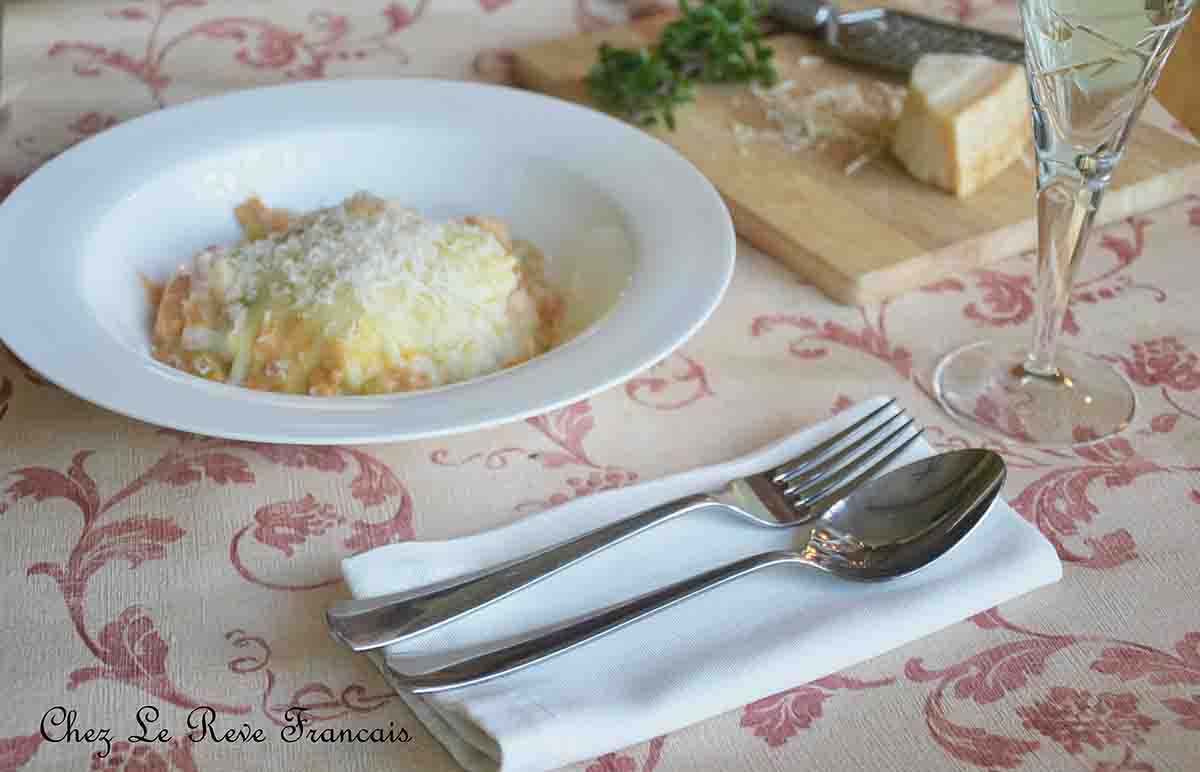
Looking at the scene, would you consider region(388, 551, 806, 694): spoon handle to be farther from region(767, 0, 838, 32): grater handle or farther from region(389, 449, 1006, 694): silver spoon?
region(767, 0, 838, 32): grater handle

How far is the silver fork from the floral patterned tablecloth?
0.13 ft

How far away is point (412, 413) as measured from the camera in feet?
2.89

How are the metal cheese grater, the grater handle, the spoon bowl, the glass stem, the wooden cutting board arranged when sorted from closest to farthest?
1. the spoon bowl
2. the glass stem
3. the wooden cutting board
4. the metal cheese grater
5. the grater handle

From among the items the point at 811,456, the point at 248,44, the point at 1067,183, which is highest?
the point at 1067,183

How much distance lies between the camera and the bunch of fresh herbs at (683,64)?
59.0 inches

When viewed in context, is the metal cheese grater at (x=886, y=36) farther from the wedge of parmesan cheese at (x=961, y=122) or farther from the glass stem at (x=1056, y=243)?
the glass stem at (x=1056, y=243)

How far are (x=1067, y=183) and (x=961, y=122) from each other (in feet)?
1.03

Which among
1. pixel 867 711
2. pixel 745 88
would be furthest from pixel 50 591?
pixel 745 88

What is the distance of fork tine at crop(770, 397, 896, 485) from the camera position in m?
0.89

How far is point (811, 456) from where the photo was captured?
90 cm

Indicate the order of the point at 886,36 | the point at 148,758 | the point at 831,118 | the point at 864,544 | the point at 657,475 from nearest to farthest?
1. the point at 148,758
2. the point at 864,544
3. the point at 657,475
4. the point at 831,118
5. the point at 886,36

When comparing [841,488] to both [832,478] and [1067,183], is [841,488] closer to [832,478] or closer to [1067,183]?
[832,478]

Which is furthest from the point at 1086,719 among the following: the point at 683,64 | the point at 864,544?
the point at 683,64

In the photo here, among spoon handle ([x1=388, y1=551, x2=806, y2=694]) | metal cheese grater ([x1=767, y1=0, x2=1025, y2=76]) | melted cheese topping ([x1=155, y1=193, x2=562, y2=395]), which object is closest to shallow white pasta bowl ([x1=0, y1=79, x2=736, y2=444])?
melted cheese topping ([x1=155, y1=193, x2=562, y2=395])
